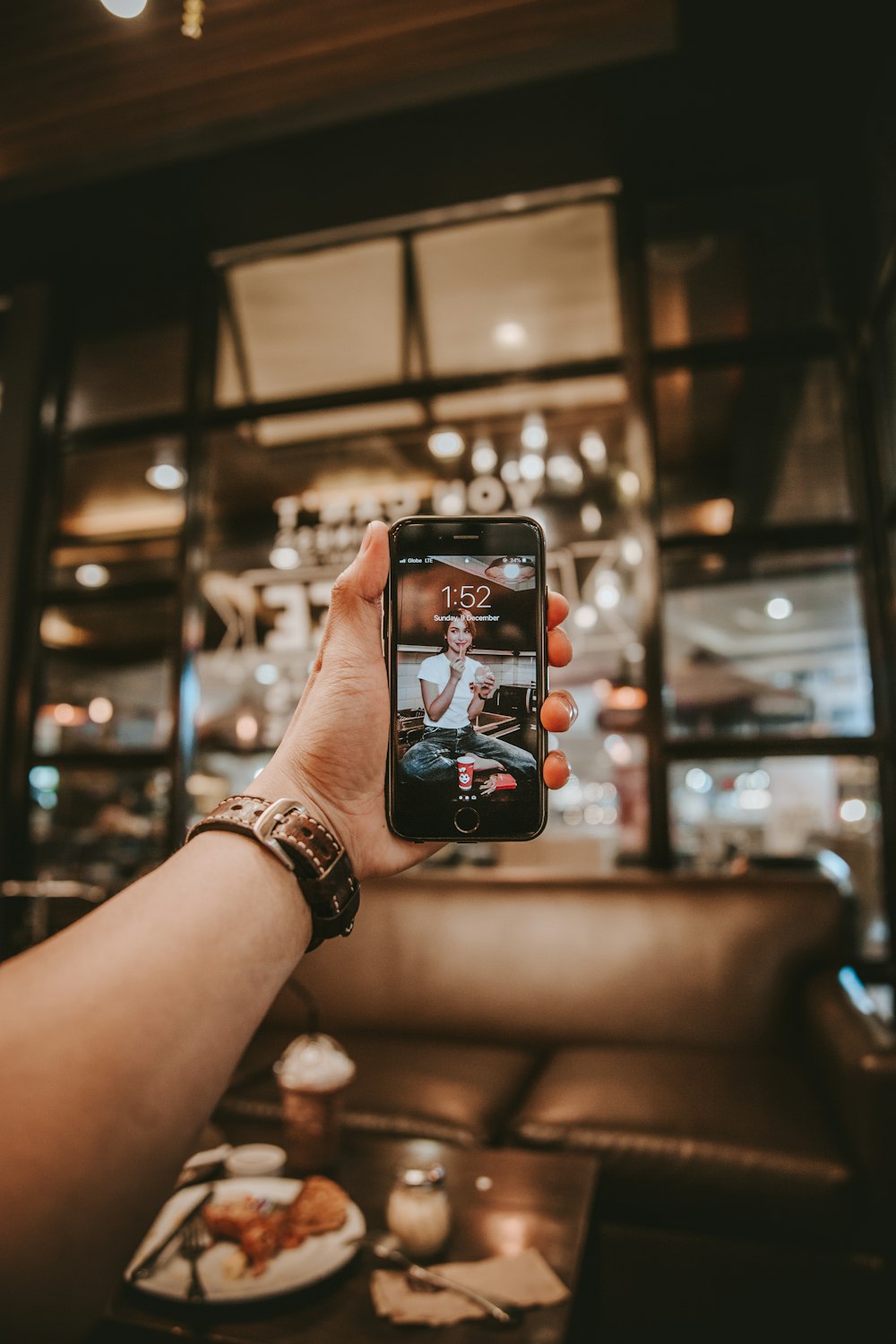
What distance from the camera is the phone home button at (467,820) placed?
0.85 m

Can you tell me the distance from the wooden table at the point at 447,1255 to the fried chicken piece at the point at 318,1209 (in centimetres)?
7

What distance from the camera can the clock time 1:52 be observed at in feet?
2.92

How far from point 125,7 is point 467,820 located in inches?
116

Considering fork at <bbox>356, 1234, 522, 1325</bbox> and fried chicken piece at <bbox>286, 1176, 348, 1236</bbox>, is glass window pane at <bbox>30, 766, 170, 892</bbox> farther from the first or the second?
fork at <bbox>356, 1234, 522, 1325</bbox>

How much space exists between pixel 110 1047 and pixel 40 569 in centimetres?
399

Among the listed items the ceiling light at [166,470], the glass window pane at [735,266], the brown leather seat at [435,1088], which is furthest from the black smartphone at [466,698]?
the ceiling light at [166,470]

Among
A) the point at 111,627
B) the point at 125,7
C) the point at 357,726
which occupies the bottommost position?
the point at 357,726

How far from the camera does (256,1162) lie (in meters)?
1.44

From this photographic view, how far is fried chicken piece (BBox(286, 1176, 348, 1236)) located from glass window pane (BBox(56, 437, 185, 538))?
3.15 metres

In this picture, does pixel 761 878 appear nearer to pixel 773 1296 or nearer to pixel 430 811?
pixel 773 1296

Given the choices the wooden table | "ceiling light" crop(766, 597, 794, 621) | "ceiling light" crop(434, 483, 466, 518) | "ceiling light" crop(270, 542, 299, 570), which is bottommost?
the wooden table

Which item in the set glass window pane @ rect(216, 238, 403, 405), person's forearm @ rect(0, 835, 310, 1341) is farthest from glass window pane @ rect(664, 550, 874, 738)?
person's forearm @ rect(0, 835, 310, 1341)

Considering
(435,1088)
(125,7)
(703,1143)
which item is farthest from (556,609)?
(125,7)

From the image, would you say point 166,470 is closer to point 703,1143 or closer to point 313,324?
point 313,324
